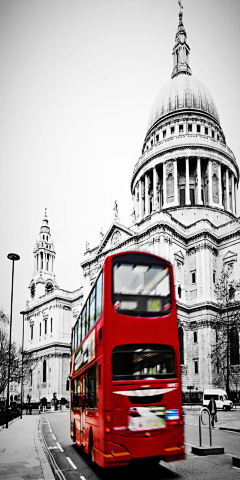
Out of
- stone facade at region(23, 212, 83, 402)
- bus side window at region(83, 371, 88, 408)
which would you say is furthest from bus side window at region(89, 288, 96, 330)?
stone facade at region(23, 212, 83, 402)

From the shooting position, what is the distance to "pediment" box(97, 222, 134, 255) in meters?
59.7

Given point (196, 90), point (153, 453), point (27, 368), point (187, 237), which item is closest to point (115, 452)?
point (153, 453)

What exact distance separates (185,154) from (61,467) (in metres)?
61.0

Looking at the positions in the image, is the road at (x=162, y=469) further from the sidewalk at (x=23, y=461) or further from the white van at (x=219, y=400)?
the white van at (x=219, y=400)

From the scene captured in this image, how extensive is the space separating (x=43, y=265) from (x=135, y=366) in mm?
76564

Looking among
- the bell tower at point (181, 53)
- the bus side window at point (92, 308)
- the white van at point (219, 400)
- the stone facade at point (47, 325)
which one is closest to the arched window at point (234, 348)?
the white van at point (219, 400)

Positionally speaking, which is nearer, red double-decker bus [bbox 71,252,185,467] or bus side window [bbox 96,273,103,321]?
red double-decker bus [bbox 71,252,185,467]

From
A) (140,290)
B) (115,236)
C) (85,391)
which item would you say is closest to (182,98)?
(115,236)

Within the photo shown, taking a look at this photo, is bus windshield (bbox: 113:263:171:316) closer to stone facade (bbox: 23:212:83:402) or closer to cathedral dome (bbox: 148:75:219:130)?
stone facade (bbox: 23:212:83:402)

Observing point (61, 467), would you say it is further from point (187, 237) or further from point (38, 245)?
point (38, 245)

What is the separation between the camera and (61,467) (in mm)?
12523

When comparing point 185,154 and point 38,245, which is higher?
point 185,154

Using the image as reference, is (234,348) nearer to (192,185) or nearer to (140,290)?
(192,185)

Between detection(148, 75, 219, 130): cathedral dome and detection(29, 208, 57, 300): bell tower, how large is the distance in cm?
2729
